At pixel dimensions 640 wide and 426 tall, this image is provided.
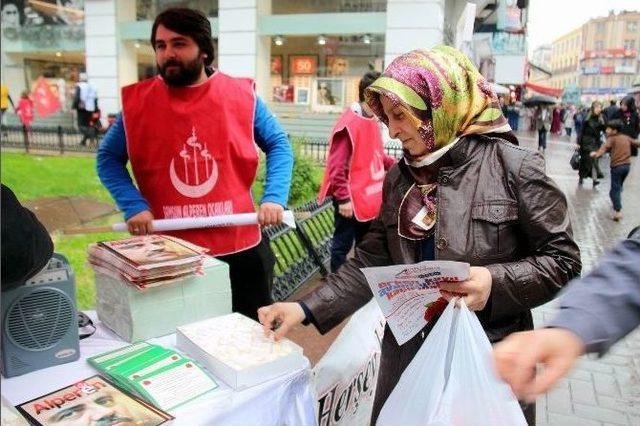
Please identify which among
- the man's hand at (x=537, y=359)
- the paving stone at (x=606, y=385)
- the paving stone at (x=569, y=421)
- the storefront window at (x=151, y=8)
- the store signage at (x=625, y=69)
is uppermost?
the storefront window at (x=151, y=8)

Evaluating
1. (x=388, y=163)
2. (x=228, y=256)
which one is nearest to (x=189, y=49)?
(x=228, y=256)

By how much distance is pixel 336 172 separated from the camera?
439cm

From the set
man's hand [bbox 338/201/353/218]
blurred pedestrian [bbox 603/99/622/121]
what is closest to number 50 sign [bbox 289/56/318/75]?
blurred pedestrian [bbox 603/99/622/121]

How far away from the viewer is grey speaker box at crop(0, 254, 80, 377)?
4.88 ft

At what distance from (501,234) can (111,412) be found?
46.1 inches

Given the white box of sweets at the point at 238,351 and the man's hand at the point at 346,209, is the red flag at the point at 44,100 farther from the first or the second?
the white box of sweets at the point at 238,351

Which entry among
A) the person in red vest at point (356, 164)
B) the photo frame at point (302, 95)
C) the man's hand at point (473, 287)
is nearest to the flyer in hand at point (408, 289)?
the man's hand at point (473, 287)

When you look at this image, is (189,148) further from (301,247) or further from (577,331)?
(301,247)

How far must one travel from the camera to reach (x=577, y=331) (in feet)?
3.03

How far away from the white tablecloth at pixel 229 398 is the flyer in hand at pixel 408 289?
321 mm

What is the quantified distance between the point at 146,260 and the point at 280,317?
47cm

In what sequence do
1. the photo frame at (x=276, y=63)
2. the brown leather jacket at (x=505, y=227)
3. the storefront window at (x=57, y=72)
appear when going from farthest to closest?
the storefront window at (x=57, y=72), the photo frame at (x=276, y=63), the brown leather jacket at (x=505, y=227)

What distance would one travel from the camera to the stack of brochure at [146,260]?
1.70m

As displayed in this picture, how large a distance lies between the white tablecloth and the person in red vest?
2684 mm
